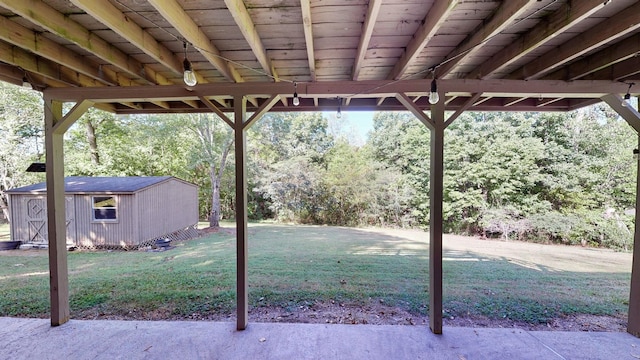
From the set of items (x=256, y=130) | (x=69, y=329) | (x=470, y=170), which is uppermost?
(x=256, y=130)

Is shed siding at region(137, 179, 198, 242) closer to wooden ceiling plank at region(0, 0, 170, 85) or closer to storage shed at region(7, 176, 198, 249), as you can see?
storage shed at region(7, 176, 198, 249)

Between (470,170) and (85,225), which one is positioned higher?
(470,170)

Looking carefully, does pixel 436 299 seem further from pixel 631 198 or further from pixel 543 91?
pixel 631 198

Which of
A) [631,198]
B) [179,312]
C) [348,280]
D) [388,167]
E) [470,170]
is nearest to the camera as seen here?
[179,312]

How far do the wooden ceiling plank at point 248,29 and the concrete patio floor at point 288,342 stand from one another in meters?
2.23

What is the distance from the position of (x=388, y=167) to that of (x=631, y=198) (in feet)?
25.4

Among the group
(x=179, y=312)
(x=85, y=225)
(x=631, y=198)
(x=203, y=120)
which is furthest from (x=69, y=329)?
(x=631, y=198)

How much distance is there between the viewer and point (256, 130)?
11938 millimetres

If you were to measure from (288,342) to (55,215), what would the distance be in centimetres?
242

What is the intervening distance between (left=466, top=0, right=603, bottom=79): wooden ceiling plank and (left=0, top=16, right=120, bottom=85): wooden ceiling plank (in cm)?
325

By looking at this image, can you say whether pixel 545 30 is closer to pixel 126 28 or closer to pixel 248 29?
pixel 248 29

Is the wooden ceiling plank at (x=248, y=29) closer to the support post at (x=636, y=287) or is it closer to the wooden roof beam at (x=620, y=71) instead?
the wooden roof beam at (x=620, y=71)

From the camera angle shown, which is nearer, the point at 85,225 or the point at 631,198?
the point at 85,225

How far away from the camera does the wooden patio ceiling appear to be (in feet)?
4.50
